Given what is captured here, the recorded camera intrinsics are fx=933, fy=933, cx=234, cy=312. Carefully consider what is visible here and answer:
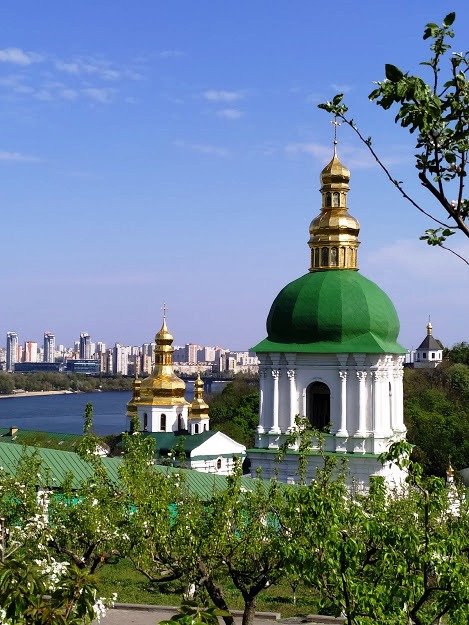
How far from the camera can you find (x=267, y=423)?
1630 centimetres

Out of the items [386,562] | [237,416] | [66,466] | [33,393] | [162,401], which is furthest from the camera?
[33,393]

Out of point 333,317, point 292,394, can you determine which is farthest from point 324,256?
point 292,394

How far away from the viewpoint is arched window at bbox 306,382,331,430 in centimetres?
1636

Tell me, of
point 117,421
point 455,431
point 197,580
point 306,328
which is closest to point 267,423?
point 306,328

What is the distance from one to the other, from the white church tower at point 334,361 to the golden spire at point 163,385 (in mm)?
11609

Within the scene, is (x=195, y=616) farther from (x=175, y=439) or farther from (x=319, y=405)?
(x=175, y=439)

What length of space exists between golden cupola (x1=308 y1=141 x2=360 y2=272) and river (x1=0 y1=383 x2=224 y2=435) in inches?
1135

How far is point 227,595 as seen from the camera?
12.3m

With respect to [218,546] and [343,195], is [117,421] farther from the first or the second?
[218,546]

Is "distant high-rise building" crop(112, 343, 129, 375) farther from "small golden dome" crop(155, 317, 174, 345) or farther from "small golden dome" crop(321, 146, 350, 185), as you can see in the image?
"small golden dome" crop(321, 146, 350, 185)

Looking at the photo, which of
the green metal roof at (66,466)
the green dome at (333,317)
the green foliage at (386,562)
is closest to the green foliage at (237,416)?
the green dome at (333,317)

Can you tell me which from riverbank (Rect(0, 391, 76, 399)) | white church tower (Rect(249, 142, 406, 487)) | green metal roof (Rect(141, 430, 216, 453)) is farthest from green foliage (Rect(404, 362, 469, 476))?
riverbank (Rect(0, 391, 76, 399))

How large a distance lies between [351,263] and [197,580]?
9414 mm

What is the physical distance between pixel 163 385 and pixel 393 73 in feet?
81.7
